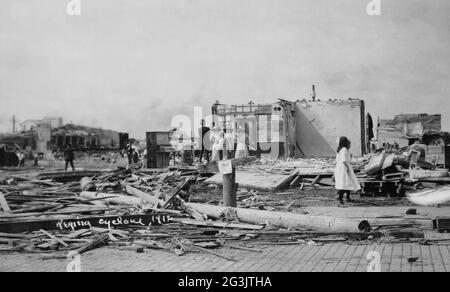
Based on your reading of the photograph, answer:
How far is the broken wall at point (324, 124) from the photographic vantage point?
33500 mm

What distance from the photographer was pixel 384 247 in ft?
25.3

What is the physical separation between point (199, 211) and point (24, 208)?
4.48 meters

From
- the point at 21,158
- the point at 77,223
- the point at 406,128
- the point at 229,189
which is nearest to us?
the point at 77,223

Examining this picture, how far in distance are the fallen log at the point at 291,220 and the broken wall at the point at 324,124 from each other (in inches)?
954

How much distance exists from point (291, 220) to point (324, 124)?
26106 mm

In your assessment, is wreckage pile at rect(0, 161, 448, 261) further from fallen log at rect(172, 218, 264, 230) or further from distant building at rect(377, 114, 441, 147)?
distant building at rect(377, 114, 441, 147)

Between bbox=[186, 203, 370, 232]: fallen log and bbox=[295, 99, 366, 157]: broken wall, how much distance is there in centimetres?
2422

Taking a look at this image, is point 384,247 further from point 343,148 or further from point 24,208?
point 24,208

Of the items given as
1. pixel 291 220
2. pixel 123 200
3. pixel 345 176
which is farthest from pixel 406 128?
pixel 291 220

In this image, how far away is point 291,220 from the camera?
30.6ft

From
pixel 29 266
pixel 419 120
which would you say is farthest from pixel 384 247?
pixel 419 120

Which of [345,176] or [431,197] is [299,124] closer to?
[431,197]

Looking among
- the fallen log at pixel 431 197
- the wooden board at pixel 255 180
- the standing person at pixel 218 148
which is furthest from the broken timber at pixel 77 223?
the standing person at pixel 218 148

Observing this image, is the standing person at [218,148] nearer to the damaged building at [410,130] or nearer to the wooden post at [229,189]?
the damaged building at [410,130]
